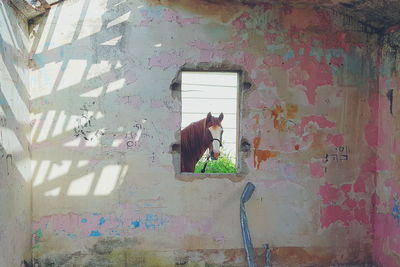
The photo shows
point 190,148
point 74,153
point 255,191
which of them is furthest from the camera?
point 190,148

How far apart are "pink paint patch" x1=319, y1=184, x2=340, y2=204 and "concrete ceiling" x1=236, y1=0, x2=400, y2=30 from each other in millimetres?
2164

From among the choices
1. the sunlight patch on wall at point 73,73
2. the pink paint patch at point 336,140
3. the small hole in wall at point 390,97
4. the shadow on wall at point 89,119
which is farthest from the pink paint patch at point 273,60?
the sunlight patch on wall at point 73,73

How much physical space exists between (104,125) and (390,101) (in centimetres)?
360

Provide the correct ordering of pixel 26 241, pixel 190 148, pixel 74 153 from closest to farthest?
pixel 26 241
pixel 74 153
pixel 190 148

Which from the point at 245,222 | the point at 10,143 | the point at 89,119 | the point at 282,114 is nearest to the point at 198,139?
the point at 282,114

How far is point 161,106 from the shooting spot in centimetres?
473

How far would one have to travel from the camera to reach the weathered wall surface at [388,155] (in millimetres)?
4727

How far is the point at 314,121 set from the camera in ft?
16.4

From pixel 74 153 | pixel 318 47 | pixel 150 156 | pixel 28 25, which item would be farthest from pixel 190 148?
pixel 28 25

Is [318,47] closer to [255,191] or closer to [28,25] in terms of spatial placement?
[255,191]

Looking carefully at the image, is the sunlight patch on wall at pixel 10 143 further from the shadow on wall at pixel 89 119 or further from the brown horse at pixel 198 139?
the brown horse at pixel 198 139

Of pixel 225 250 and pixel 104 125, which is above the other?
pixel 104 125

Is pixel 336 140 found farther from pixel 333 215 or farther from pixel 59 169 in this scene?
pixel 59 169

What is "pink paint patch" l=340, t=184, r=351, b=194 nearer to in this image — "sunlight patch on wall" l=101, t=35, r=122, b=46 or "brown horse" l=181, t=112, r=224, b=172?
"brown horse" l=181, t=112, r=224, b=172
